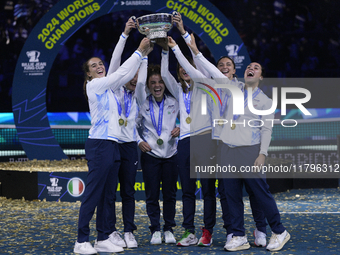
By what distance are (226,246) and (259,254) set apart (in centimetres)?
29

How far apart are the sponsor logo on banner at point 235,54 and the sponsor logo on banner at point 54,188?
11.1 ft

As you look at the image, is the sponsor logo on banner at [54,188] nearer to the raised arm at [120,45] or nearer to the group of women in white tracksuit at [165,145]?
the group of women in white tracksuit at [165,145]

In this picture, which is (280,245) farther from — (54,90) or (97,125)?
(54,90)

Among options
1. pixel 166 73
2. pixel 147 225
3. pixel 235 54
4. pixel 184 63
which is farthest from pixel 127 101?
pixel 235 54

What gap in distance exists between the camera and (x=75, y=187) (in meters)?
6.53

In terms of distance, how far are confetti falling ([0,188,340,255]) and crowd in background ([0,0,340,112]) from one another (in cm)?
712


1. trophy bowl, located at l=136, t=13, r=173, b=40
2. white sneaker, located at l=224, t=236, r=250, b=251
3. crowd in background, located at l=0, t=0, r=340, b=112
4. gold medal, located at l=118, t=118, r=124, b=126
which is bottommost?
white sneaker, located at l=224, t=236, r=250, b=251

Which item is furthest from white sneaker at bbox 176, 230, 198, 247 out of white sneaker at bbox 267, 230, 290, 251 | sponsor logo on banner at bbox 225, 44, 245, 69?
sponsor logo on banner at bbox 225, 44, 245, 69

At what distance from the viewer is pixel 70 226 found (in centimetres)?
505

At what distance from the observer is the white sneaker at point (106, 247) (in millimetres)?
3906

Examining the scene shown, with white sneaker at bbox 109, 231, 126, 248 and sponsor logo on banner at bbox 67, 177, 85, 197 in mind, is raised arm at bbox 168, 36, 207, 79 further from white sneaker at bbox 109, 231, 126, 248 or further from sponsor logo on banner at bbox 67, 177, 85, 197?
sponsor logo on banner at bbox 67, 177, 85, 197

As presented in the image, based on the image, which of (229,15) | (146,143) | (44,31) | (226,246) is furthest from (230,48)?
(229,15)

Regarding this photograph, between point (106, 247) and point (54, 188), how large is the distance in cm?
289

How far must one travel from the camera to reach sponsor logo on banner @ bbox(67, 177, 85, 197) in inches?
256
